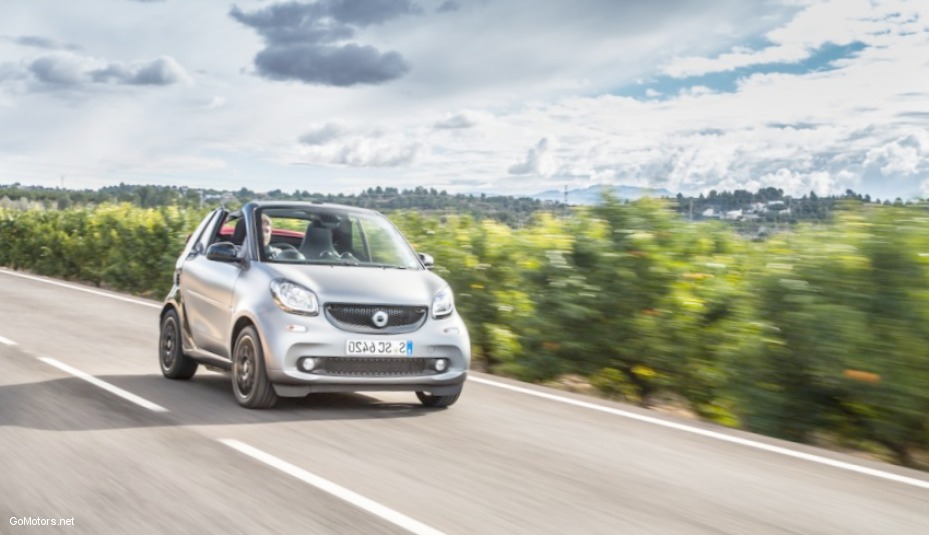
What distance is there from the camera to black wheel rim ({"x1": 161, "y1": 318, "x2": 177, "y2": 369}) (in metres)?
10.6

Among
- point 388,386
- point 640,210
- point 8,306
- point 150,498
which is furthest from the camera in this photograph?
point 8,306

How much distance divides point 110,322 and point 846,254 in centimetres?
1171

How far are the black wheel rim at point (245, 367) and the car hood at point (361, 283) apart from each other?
2.00ft

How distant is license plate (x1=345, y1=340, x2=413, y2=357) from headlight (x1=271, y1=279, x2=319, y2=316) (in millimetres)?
389

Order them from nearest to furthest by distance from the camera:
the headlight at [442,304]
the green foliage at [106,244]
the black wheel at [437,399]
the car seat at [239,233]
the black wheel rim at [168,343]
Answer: the headlight at [442,304] < the black wheel at [437,399] < the car seat at [239,233] < the black wheel rim at [168,343] < the green foliage at [106,244]

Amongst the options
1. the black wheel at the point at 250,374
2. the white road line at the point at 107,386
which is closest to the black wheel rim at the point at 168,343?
the white road line at the point at 107,386

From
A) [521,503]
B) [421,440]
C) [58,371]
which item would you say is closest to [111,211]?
[58,371]

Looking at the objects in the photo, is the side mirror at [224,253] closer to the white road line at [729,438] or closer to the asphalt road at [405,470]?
the asphalt road at [405,470]

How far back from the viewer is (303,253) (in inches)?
370

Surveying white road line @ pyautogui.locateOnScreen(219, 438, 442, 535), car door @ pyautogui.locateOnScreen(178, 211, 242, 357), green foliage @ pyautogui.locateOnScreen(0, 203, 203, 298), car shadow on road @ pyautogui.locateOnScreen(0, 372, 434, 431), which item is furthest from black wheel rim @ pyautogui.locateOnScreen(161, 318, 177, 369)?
A: green foliage @ pyautogui.locateOnScreen(0, 203, 203, 298)

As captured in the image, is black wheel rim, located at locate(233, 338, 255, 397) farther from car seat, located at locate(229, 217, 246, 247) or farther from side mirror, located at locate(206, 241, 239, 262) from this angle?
car seat, located at locate(229, 217, 246, 247)

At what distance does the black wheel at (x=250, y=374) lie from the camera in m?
8.57

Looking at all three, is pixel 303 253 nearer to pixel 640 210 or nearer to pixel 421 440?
pixel 421 440

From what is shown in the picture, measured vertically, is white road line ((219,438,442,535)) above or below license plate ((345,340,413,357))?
below
